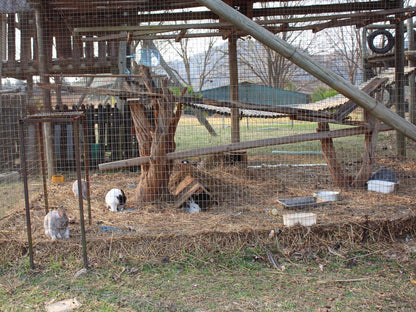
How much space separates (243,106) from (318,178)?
7.54ft

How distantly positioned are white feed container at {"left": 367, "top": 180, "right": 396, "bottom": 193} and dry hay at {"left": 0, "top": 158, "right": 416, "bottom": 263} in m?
0.10

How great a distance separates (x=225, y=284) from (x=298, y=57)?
1.96 meters

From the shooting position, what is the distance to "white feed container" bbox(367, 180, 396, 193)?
5244mm

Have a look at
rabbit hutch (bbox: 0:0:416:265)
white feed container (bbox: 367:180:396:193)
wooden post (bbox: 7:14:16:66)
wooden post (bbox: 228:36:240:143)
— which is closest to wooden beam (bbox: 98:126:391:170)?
rabbit hutch (bbox: 0:0:416:265)

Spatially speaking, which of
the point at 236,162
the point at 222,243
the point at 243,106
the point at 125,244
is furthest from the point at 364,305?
the point at 236,162

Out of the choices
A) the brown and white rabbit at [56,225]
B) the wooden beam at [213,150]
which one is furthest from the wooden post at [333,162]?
the brown and white rabbit at [56,225]

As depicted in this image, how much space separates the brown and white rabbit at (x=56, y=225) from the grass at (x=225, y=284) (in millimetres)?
328

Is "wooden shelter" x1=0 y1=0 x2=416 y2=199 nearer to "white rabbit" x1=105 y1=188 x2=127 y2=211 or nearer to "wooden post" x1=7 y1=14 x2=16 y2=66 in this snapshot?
"wooden post" x1=7 y1=14 x2=16 y2=66

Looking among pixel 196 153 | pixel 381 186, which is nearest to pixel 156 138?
pixel 196 153

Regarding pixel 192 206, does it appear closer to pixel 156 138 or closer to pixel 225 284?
pixel 156 138

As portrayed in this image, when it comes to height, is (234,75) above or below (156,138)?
above

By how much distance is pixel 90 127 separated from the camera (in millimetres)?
8367

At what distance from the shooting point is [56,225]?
12.7 ft

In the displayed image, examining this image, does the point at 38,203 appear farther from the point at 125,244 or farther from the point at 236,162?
the point at 236,162
